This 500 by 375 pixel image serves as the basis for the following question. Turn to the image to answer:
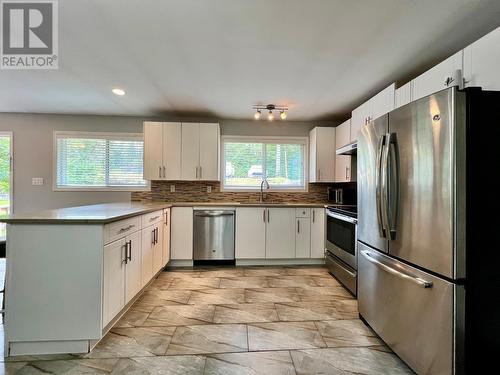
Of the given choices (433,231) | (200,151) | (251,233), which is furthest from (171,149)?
(433,231)

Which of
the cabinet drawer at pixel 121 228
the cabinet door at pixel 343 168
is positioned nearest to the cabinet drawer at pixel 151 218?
the cabinet drawer at pixel 121 228

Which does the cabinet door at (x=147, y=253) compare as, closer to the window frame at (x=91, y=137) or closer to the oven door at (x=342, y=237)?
the window frame at (x=91, y=137)

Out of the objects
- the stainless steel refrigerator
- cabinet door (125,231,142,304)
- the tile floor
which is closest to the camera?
→ the stainless steel refrigerator

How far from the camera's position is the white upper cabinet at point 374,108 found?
257cm

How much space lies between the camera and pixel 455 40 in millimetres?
1960

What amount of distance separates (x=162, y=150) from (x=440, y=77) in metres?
3.42

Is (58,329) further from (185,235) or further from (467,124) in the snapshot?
(467,124)

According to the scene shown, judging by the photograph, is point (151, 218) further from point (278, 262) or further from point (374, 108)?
point (374, 108)

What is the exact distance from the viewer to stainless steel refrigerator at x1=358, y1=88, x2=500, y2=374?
1269mm

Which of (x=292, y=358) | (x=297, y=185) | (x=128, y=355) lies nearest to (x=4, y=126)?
(x=128, y=355)

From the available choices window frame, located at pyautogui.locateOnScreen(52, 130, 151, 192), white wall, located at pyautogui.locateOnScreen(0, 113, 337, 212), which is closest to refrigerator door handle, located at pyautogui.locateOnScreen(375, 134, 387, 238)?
window frame, located at pyautogui.locateOnScreen(52, 130, 151, 192)

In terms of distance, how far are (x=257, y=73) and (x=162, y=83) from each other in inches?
43.6

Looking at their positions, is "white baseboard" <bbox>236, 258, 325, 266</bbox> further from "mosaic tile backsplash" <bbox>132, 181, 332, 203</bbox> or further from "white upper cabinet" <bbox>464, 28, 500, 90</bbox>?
"white upper cabinet" <bbox>464, 28, 500, 90</bbox>

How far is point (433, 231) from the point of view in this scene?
4.51 feet
